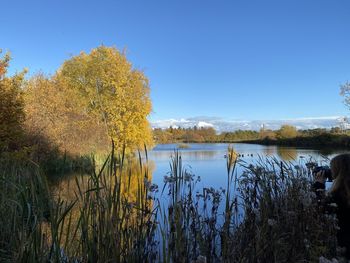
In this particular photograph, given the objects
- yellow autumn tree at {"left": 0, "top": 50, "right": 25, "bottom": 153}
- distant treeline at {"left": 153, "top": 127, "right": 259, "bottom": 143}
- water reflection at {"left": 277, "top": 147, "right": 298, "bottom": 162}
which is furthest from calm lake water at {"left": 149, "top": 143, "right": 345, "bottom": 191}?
distant treeline at {"left": 153, "top": 127, "right": 259, "bottom": 143}

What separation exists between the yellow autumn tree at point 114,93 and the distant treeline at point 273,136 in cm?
641

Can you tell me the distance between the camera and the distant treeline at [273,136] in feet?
149

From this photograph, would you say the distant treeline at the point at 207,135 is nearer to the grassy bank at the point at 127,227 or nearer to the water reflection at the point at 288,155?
the water reflection at the point at 288,155

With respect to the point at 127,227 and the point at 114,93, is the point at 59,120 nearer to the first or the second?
the point at 114,93

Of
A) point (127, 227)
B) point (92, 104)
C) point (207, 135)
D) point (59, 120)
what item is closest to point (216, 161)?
point (92, 104)

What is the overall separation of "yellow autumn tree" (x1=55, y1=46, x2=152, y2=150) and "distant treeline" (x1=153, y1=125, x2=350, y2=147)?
641 cm

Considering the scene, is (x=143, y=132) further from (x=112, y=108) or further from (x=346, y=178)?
(x=346, y=178)

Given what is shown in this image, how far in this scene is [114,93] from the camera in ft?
90.4

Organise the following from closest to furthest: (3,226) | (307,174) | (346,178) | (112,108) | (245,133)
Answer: (3,226), (346,178), (307,174), (112,108), (245,133)

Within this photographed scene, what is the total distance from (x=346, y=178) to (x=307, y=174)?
8.74ft

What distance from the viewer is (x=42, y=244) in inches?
97.5

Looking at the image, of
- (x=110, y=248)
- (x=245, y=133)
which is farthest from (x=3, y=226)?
(x=245, y=133)

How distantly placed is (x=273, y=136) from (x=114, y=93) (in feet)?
165

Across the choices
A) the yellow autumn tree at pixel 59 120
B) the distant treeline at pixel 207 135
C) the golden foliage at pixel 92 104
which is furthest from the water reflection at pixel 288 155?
the distant treeline at pixel 207 135
